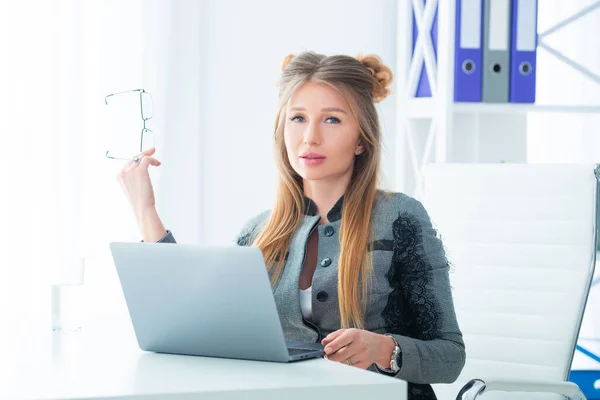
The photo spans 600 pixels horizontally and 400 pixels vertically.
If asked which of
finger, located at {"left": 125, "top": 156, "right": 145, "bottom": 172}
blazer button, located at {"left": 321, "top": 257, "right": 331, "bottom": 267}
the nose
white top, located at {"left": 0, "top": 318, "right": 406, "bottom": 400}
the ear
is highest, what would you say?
the nose

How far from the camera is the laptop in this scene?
3.75 ft

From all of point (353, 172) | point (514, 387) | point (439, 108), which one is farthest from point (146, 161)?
point (439, 108)

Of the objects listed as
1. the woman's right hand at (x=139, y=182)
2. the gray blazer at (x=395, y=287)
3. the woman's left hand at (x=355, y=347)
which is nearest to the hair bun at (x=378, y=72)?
the gray blazer at (x=395, y=287)

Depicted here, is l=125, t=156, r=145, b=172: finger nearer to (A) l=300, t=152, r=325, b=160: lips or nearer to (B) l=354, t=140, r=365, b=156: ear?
(A) l=300, t=152, r=325, b=160: lips

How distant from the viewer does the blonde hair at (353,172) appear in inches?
68.1

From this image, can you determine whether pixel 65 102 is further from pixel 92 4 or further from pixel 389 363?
pixel 389 363

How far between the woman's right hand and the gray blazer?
0.07m

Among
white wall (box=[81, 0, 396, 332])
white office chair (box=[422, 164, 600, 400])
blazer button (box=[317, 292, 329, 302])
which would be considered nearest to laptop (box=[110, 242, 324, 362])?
blazer button (box=[317, 292, 329, 302])

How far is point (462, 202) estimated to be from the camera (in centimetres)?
209

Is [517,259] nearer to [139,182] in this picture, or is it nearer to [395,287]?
[395,287]

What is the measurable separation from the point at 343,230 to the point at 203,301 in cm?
60

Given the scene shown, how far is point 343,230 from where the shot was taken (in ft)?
5.70

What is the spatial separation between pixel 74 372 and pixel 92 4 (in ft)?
5.73

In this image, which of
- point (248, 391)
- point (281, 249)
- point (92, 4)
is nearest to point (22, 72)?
point (92, 4)
